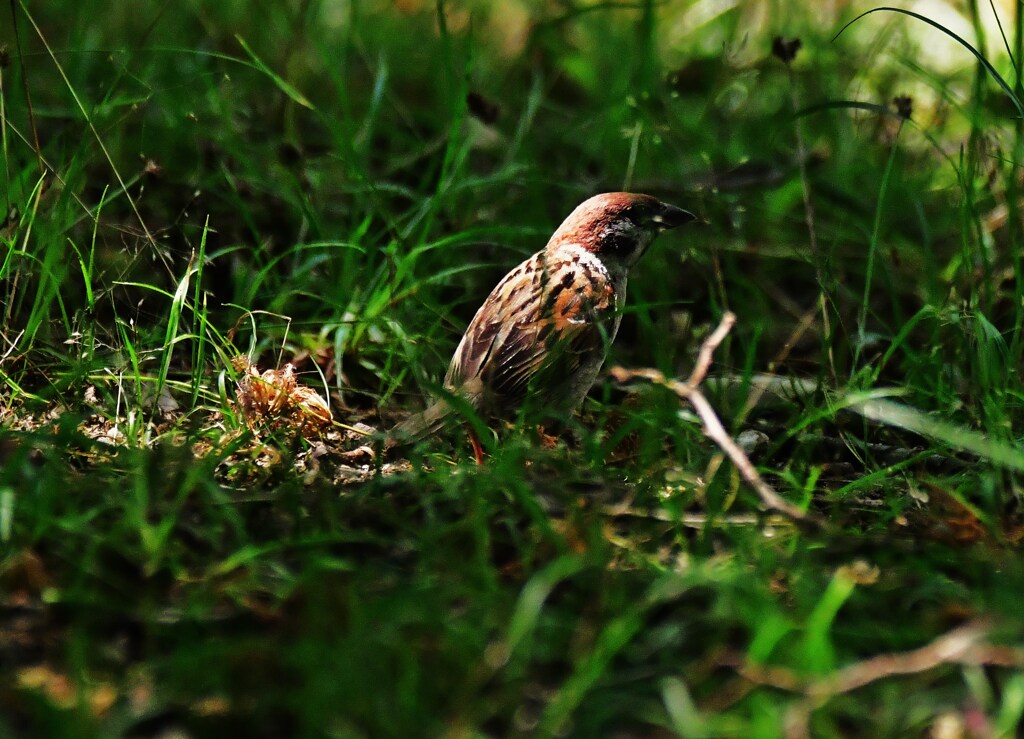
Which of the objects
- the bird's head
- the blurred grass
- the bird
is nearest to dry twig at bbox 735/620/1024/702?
the blurred grass

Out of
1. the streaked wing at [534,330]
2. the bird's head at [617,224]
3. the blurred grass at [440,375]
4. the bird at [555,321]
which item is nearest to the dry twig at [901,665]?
the blurred grass at [440,375]

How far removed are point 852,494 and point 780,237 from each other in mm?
1889

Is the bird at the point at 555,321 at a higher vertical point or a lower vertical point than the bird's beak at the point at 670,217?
lower

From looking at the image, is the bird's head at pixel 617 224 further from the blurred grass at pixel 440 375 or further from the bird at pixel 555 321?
the blurred grass at pixel 440 375

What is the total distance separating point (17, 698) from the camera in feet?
7.02

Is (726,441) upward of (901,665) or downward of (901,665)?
upward

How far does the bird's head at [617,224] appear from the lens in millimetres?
4230

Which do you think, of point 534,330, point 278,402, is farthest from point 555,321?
point 278,402

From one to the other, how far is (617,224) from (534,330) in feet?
1.91

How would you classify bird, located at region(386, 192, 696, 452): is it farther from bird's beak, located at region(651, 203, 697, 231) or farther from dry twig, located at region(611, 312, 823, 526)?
dry twig, located at region(611, 312, 823, 526)

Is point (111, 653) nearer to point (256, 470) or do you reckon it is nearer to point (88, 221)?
point (256, 470)

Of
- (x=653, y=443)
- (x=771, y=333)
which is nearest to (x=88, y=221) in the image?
(x=653, y=443)

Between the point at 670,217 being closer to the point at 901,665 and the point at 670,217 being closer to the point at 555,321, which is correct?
the point at 555,321

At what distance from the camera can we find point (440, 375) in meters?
4.17
